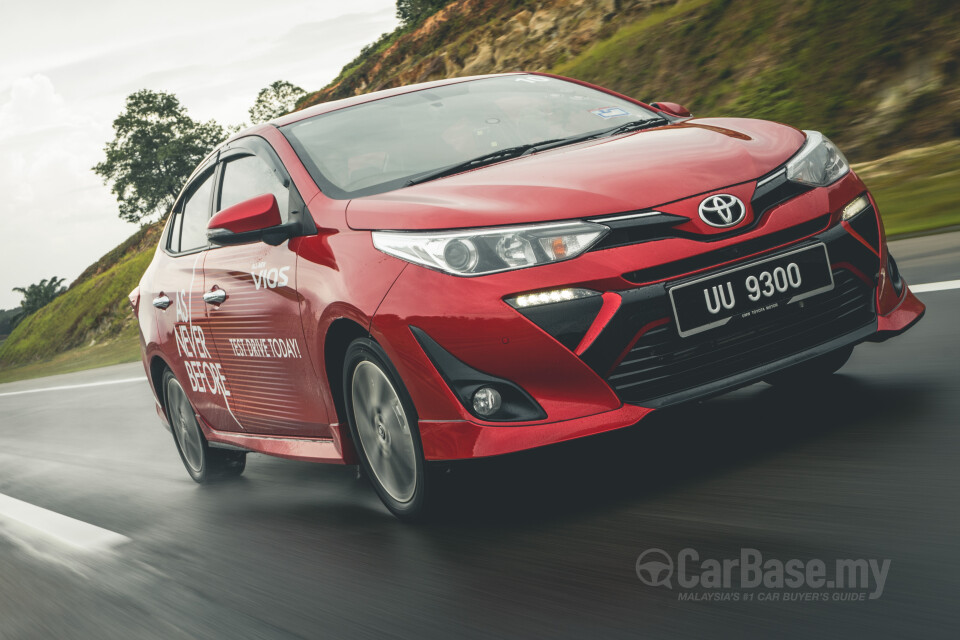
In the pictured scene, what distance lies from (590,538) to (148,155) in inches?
3030

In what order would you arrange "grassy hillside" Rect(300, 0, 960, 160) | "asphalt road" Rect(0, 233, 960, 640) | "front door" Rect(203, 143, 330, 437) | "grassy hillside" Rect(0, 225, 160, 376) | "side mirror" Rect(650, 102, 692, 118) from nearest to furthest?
"asphalt road" Rect(0, 233, 960, 640) → "front door" Rect(203, 143, 330, 437) → "side mirror" Rect(650, 102, 692, 118) → "grassy hillside" Rect(300, 0, 960, 160) → "grassy hillside" Rect(0, 225, 160, 376)

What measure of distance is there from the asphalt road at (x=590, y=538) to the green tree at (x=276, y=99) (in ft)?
252

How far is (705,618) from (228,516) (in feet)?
9.53

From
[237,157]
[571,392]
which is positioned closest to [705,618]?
[571,392]

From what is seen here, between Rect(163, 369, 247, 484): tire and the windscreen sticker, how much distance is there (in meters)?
2.59

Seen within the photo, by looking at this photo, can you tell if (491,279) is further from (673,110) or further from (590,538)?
(673,110)

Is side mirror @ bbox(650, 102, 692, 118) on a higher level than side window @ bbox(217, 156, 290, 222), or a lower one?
lower

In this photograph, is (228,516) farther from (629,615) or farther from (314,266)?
(629,615)

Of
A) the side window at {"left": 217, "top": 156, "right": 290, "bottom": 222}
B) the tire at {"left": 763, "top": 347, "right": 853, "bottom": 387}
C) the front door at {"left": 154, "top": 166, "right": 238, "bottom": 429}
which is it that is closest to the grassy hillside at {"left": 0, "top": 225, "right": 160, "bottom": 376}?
the front door at {"left": 154, "top": 166, "right": 238, "bottom": 429}

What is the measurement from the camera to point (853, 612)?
232cm

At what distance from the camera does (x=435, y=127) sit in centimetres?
443

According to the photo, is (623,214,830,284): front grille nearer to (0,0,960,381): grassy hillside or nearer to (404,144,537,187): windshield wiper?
(404,144,537,187): windshield wiper

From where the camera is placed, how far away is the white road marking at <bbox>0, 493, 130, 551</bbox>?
4695 millimetres

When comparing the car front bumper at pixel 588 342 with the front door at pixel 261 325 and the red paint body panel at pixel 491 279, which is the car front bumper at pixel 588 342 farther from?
the front door at pixel 261 325
